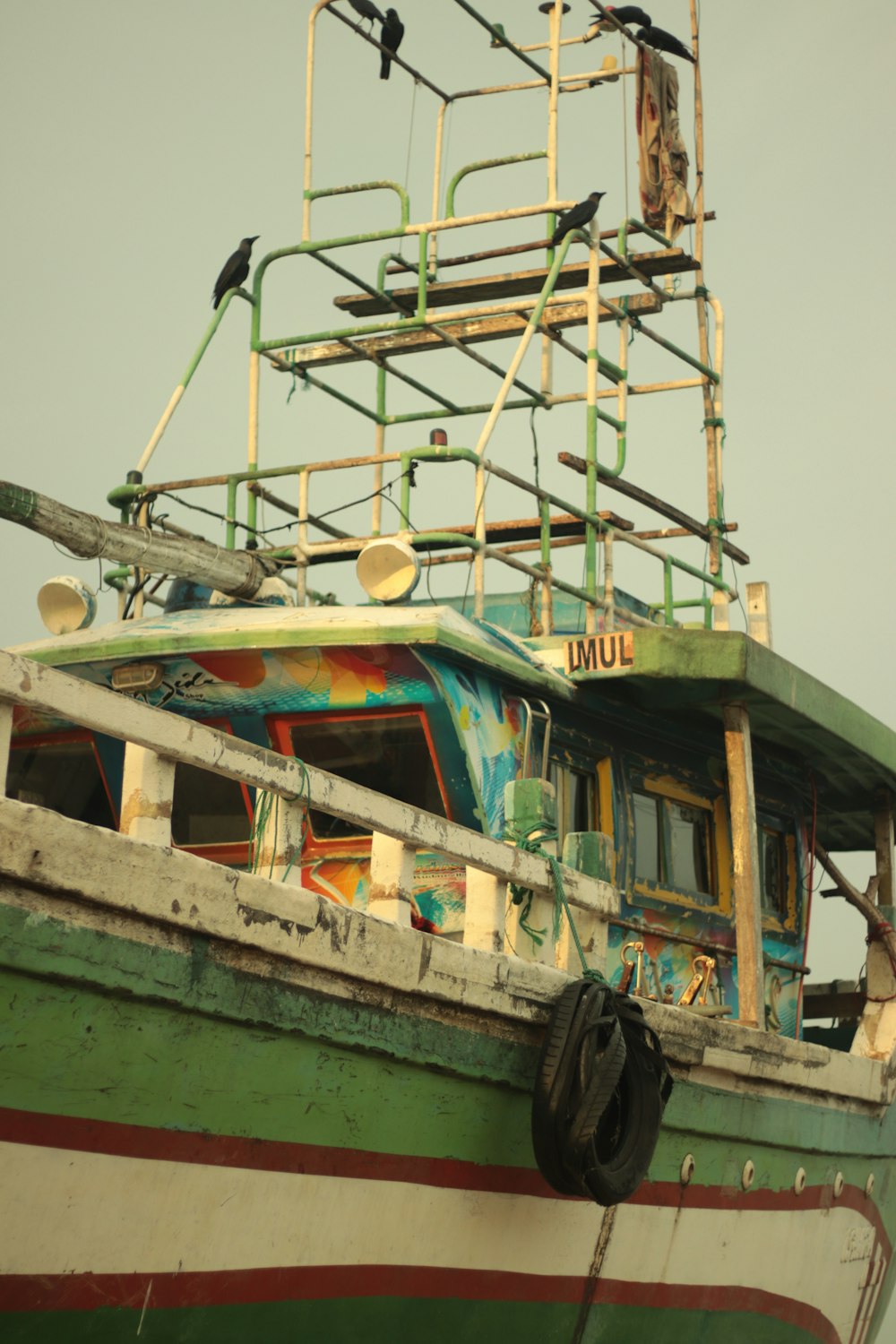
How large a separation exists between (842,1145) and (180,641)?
14.9 feet

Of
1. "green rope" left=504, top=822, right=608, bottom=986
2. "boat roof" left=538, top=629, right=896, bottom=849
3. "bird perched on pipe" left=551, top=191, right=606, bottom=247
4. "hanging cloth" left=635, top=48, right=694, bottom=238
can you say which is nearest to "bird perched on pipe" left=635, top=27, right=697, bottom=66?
"hanging cloth" left=635, top=48, right=694, bottom=238

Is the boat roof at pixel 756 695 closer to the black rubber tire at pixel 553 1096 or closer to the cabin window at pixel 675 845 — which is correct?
the cabin window at pixel 675 845

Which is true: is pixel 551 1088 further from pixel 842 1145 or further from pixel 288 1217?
pixel 842 1145

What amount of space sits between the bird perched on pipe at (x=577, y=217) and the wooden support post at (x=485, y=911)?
4600 mm

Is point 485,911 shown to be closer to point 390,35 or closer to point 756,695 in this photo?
point 756,695

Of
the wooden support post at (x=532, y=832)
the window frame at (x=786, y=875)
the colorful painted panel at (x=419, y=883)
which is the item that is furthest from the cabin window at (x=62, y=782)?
the window frame at (x=786, y=875)

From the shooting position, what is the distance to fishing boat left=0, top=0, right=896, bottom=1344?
5.55 metres

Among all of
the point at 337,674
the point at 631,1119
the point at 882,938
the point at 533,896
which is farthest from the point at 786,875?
the point at 631,1119

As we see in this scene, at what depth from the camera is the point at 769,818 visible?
11469 millimetres

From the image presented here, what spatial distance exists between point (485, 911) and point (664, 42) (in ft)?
26.2

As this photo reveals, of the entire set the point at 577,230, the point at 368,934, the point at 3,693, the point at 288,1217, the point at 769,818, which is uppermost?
the point at 577,230

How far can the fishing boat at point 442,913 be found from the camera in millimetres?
5551

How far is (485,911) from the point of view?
7.21m

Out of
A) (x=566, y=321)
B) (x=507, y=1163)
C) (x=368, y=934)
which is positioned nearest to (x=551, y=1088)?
(x=507, y=1163)
